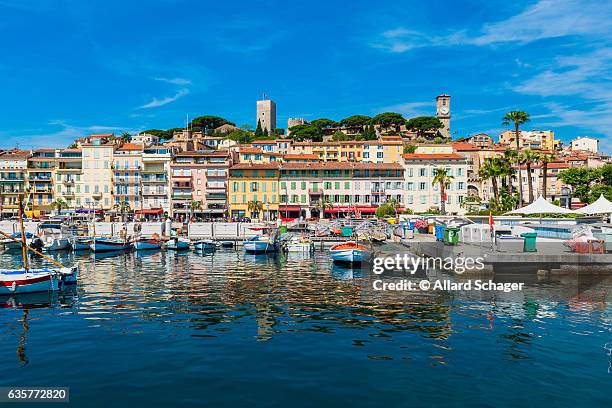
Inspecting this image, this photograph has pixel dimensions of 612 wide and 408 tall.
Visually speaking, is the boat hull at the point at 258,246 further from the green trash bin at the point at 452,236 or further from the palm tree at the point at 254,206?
the palm tree at the point at 254,206

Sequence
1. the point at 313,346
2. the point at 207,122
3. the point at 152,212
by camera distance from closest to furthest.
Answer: the point at 313,346
the point at 152,212
the point at 207,122

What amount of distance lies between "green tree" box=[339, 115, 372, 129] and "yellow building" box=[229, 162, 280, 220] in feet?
278

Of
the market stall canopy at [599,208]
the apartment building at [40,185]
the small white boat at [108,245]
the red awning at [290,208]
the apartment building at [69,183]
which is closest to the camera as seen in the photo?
the market stall canopy at [599,208]

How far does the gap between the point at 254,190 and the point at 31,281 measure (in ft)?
207

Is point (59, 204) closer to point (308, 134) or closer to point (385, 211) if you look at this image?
point (385, 211)

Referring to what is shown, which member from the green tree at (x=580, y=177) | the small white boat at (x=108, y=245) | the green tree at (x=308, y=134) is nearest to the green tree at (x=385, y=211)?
the green tree at (x=580, y=177)

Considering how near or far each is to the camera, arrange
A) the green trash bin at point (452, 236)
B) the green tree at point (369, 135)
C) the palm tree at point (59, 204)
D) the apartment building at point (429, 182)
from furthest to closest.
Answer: the green tree at point (369, 135) < the palm tree at point (59, 204) < the apartment building at point (429, 182) < the green trash bin at point (452, 236)

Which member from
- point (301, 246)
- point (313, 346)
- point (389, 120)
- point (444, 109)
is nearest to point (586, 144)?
point (444, 109)

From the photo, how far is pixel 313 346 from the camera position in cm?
1670

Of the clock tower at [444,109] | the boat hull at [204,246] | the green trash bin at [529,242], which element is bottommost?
the boat hull at [204,246]

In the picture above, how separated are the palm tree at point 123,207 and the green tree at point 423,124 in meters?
104

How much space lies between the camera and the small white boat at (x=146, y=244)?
56.6m

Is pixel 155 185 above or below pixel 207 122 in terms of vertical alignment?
below

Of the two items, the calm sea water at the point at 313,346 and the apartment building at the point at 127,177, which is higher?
the apartment building at the point at 127,177
